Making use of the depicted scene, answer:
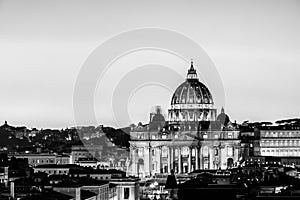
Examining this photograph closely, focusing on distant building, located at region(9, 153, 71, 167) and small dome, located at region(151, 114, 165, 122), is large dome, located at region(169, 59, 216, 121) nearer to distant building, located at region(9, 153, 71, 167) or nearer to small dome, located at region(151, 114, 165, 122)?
small dome, located at region(151, 114, 165, 122)

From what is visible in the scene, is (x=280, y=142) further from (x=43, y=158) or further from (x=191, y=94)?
(x=43, y=158)

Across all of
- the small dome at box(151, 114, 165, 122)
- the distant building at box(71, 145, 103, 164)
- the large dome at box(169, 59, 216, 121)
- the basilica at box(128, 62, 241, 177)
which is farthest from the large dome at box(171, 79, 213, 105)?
the distant building at box(71, 145, 103, 164)

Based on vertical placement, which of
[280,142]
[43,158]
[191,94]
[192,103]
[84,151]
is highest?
[191,94]

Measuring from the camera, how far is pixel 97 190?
305 feet

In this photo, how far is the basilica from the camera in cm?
16612

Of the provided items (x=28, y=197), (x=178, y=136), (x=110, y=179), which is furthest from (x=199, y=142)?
A: (x=28, y=197)

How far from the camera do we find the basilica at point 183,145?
16612 cm

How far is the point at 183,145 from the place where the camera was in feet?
559

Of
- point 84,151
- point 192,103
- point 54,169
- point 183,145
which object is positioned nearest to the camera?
point 54,169

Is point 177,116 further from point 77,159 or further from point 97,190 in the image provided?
point 97,190

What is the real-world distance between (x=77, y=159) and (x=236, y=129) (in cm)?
1819

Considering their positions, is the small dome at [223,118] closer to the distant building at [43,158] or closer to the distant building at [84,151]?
the distant building at [84,151]

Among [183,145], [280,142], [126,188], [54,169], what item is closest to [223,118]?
[280,142]

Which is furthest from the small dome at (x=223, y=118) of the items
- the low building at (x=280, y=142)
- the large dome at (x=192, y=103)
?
the low building at (x=280, y=142)
